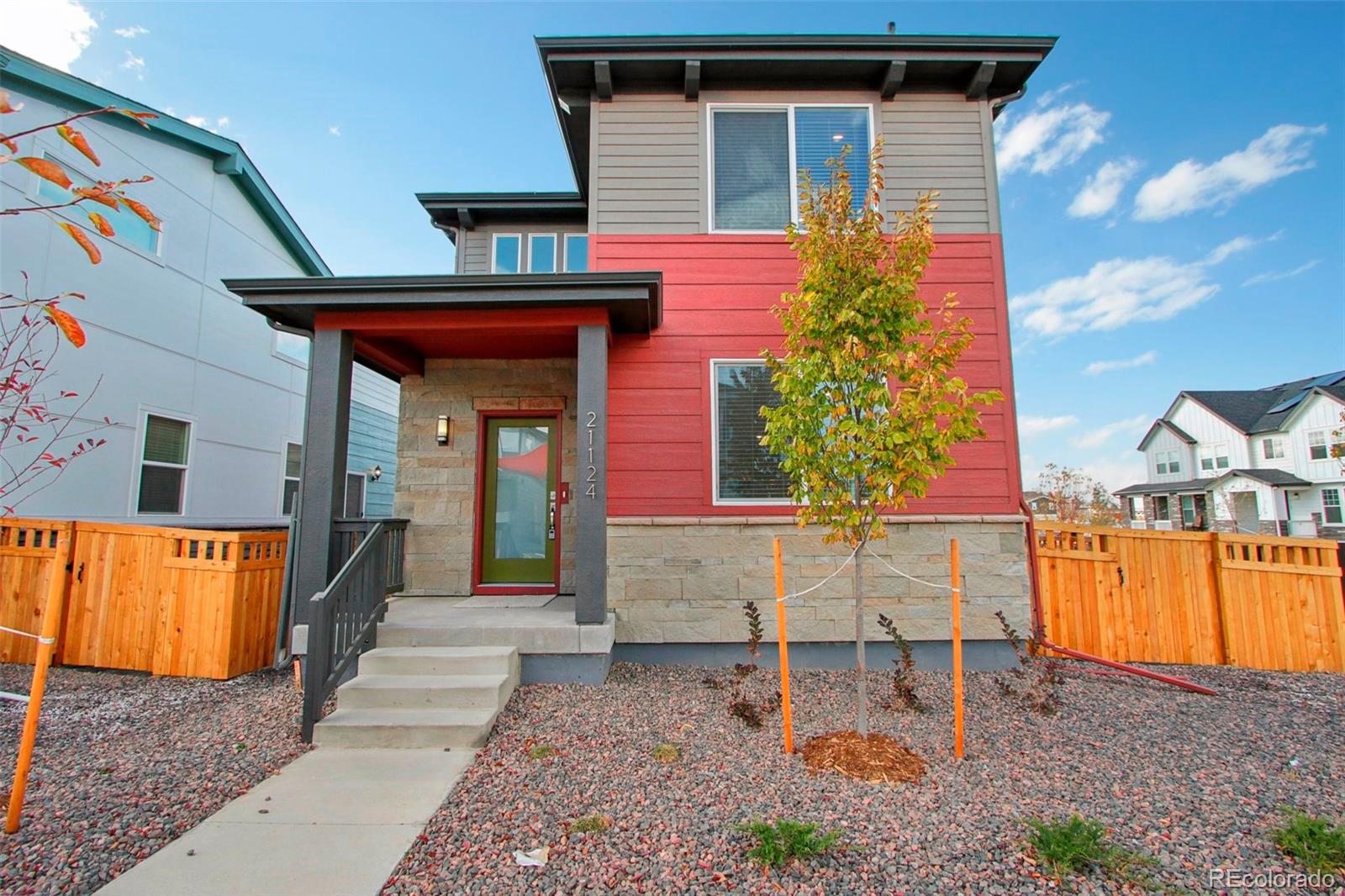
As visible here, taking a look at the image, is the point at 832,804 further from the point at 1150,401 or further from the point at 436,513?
the point at 1150,401

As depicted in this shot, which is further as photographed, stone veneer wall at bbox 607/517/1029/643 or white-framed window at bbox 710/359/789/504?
white-framed window at bbox 710/359/789/504

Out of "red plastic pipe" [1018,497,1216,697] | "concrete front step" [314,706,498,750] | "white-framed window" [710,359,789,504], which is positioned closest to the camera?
"concrete front step" [314,706,498,750]

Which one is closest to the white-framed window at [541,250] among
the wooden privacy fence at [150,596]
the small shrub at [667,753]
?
the wooden privacy fence at [150,596]

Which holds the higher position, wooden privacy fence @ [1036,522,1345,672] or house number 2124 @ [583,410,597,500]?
house number 2124 @ [583,410,597,500]

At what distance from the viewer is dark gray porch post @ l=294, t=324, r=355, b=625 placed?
466 centimetres

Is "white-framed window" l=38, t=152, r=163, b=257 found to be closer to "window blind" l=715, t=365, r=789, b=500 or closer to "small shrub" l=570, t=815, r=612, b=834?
"window blind" l=715, t=365, r=789, b=500

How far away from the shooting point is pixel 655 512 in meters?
5.41

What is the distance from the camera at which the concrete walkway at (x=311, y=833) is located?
2.37m

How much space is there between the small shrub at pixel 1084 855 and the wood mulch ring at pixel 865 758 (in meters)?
0.76

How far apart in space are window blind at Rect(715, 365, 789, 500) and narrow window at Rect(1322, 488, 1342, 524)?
2529cm

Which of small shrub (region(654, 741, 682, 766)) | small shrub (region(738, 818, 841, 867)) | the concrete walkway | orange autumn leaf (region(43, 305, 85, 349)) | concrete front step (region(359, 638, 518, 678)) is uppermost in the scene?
orange autumn leaf (region(43, 305, 85, 349))

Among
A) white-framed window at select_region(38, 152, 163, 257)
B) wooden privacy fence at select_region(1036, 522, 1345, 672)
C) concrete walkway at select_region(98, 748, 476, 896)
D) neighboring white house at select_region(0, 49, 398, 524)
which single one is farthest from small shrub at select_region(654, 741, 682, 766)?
white-framed window at select_region(38, 152, 163, 257)

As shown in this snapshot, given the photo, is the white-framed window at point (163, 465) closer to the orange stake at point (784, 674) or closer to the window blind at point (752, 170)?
the window blind at point (752, 170)

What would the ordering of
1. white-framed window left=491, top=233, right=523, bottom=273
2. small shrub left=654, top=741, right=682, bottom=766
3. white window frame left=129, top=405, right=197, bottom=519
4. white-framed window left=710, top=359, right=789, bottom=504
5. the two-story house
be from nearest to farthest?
1. small shrub left=654, top=741, right=682, bottom=766
2. the two-story house
3. white-framed window left=710, top=359, right=789, bottom=504
4. white window frame left=129, top=405, right=197, bottom=519
5. white-framed window left=491, top=233, right=523, bottom=273
